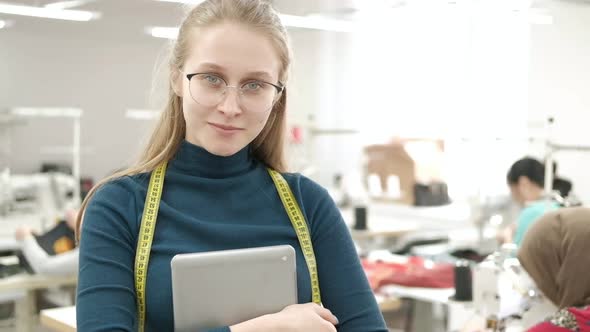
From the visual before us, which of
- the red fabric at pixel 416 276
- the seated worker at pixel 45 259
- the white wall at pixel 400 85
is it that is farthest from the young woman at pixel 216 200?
the white wall at pixel 400 85

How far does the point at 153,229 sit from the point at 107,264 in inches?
3.2

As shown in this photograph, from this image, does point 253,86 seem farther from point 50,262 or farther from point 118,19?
point 118,19

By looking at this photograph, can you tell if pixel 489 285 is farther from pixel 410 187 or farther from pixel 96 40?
pixel 96 40

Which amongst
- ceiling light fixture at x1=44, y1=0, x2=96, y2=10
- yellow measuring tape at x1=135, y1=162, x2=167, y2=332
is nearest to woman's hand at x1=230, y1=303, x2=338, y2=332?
yellow measuring tape at x1=135, y1=162, x2=167, y2=332

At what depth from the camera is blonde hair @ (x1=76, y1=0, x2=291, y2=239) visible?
1.12 metres

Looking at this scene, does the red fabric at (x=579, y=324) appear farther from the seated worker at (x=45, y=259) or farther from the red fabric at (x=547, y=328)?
the seated worker at (x=45, y=259)

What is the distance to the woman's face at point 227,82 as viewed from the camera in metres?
1.07

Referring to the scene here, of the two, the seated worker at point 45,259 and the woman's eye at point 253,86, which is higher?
the woman's eye at point 253,86

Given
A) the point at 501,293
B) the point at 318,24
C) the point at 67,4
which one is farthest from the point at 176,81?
the point at 318,24

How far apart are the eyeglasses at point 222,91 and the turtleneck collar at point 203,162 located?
0.10m

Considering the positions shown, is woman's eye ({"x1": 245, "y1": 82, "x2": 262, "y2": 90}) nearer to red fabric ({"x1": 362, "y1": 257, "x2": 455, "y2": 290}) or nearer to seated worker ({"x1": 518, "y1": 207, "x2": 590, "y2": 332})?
seated worker ({"x1": 518, "y1": 207, "x2": 590, "y2": 332})

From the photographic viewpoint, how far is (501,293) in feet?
8.24

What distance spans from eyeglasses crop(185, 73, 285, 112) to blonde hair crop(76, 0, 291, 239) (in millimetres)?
59

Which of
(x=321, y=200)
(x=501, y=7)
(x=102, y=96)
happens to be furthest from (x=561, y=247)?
(x=102, y=96)
